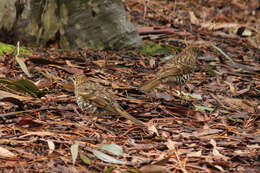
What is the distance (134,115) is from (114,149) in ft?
4.63

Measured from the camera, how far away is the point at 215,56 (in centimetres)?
838

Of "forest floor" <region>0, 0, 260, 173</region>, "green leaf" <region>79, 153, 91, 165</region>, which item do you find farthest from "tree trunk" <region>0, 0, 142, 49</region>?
"green leaf" <region>79, 153, 91, 165</region>

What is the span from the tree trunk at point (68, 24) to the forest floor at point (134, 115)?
0.36 metres

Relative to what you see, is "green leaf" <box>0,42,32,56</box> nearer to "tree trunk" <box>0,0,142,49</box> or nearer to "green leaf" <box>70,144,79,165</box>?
"tree trunk" <box>0,0,142,49</box>

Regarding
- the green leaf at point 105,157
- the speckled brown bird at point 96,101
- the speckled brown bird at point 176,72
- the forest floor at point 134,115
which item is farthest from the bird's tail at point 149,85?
the green leaf at point 105,157

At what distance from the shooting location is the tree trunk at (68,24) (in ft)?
23.5

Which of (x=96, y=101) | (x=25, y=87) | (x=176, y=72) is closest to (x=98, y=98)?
(x=96, y=101)

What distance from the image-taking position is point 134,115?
5145 millimetres

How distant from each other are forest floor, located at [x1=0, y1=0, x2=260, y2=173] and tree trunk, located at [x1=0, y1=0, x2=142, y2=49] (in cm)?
36

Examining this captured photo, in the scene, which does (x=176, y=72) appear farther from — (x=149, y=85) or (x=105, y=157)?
(x=105, y=157)

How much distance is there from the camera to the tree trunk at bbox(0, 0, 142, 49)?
23.5 feet

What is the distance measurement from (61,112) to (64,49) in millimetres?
3096

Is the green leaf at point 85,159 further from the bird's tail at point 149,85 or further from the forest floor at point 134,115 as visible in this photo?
the bird's tail at point 149,85

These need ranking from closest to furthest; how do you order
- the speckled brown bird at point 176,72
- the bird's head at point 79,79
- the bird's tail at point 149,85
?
1. the bird's head at point 79,79
2. the bird's tail at point 149,85
3. the speckled brown bird at point 176,72
